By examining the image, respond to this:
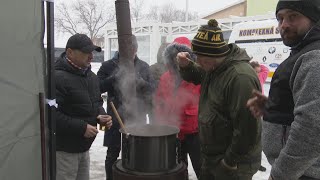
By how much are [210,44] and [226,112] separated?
527 millimetres

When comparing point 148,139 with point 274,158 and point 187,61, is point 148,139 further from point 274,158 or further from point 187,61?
point 274,158

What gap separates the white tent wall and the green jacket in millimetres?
1243

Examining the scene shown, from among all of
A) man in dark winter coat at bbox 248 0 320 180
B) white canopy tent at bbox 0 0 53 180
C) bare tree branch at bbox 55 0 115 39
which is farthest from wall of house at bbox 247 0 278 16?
white canopy tent at bbox 0 0 53 180

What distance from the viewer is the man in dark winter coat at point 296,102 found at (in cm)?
167

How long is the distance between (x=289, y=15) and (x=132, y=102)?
8.06 feet

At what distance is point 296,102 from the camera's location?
174 centimetres

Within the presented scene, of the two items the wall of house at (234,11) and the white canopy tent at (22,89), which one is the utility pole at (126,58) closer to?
the white canopy tent at (22,89)

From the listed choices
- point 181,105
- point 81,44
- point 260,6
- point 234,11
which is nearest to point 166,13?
point 234,11

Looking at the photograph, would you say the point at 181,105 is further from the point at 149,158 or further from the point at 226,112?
the point at 226,112

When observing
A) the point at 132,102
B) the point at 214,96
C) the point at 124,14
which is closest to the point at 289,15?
the point at 214,96

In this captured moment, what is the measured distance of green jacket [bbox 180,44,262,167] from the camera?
2408mm

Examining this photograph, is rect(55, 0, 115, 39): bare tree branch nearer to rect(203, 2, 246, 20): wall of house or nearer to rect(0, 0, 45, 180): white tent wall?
rect(203, 2, 246, 20): wall of house

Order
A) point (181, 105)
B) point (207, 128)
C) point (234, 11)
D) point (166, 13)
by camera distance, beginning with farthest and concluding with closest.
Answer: point (166, 13)
point (234, 11)
point (181, 105)
point (207, 128)

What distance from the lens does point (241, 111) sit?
2.38 meters
